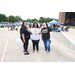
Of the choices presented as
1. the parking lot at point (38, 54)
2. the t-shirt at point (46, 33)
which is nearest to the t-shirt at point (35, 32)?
the t-shirt at point (46, 33)

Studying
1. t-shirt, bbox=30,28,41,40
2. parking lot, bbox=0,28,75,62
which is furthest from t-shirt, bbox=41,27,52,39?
parking lot, bbox=0,28,75,62

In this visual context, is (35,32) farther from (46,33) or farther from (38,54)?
(38,54)

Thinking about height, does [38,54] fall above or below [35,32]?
below

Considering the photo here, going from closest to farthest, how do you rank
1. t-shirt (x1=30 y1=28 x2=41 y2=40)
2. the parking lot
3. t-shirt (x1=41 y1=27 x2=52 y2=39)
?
the parking lot
t-shirt (x1=41 y1=27 x2=52 y2=39)
t-shirt (x1=30 y1=28 x2=41 y2=40)

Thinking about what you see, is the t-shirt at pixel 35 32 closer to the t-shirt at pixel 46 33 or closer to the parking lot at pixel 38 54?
the t-shirt at pixel 46 33

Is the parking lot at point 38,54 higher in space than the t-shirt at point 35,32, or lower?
lower

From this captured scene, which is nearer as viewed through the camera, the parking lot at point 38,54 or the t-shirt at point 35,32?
the parking lot at point 38,54

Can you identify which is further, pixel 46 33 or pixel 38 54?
pixel 38 54

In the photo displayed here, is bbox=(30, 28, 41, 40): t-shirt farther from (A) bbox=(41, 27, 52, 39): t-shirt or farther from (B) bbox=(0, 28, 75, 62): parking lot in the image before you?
(B) bbox=(0, 28, 75, 62): parking lot

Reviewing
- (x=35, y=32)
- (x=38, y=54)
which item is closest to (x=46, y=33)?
(x=35, y=32)
